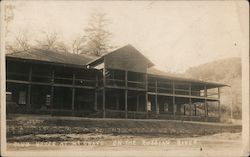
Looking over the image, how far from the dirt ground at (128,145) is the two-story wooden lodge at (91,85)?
2.27m

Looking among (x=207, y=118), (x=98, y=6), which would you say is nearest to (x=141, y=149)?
(x=98, y=6)

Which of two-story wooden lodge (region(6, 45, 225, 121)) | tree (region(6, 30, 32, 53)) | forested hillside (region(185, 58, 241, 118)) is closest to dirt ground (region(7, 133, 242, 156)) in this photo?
forested hillside (region(185, 58, 241, 118))

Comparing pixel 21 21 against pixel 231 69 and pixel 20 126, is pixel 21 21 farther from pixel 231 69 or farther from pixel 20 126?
pixel 231 69

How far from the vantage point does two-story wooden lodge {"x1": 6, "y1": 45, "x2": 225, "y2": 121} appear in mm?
11961

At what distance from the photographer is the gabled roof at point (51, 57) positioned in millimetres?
11351

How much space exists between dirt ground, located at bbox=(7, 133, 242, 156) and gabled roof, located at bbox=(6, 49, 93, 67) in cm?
237

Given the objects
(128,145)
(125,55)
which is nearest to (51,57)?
(125,55)

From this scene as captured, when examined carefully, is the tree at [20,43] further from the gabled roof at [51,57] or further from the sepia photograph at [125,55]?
the gabled roof at [51,57]

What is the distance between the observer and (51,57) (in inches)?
533

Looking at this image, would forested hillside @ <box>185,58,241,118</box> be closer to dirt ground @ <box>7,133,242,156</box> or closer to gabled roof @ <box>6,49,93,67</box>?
dirt ground @ <box>7,133,242,156</box>

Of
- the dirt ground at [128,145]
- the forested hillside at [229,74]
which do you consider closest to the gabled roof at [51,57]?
the dirt ground at [128,145]

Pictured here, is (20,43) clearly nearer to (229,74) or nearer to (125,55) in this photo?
(125,55)

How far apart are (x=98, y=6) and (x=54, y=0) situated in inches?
40.0

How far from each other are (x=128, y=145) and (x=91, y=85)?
526 centimetres
